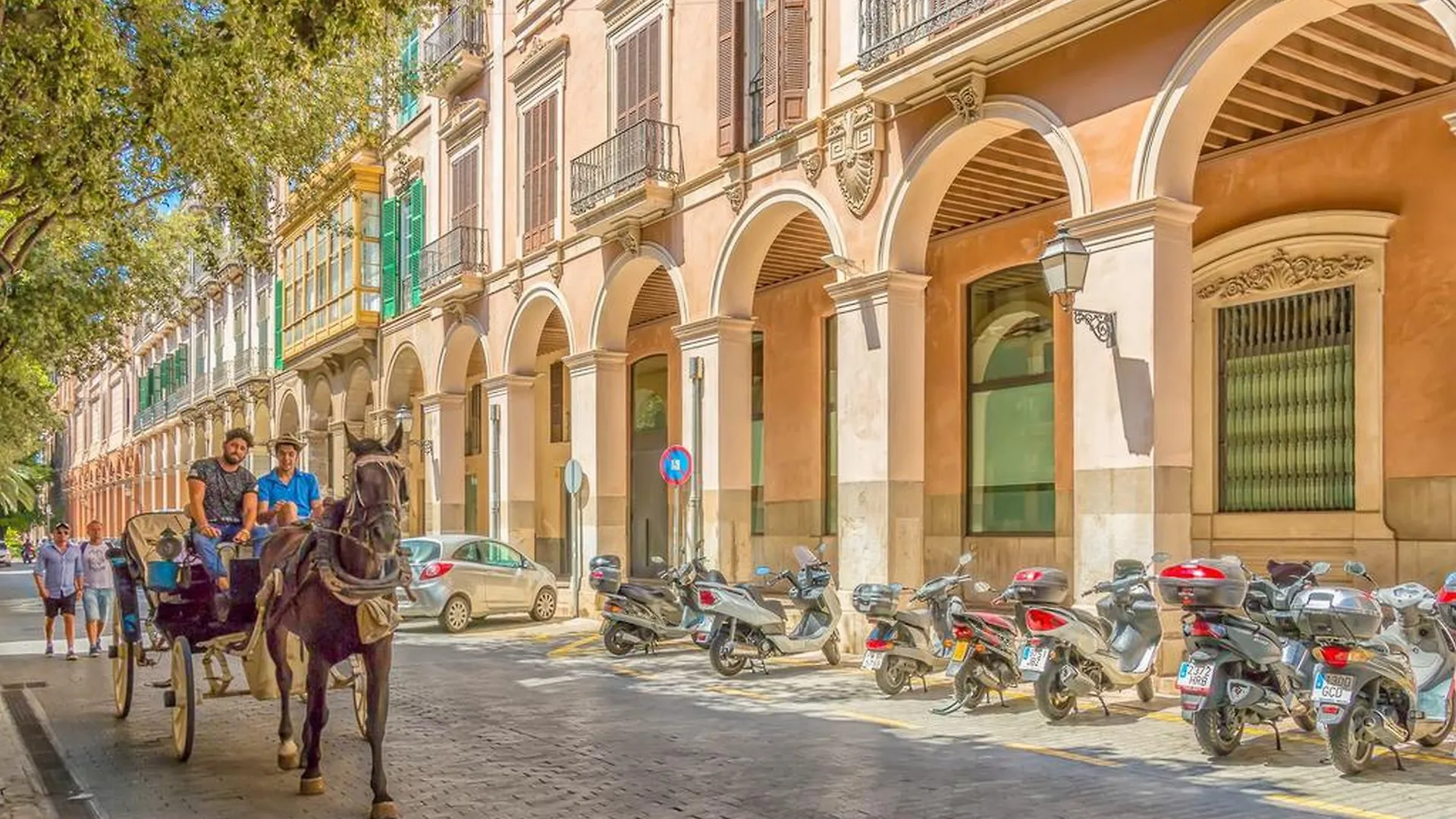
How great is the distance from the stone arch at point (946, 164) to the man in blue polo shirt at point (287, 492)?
7.38 meters

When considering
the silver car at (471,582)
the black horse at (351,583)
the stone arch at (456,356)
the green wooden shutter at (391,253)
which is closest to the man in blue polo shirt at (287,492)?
the black horse at (351,583)

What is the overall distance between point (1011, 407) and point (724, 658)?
23.1 ft

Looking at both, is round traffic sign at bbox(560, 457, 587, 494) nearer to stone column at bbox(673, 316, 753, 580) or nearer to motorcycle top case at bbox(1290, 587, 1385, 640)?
stone column at bbox(673, 316, 753, 580)

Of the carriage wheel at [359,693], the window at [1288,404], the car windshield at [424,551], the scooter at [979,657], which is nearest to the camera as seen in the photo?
the carriage wheel at [359,693]

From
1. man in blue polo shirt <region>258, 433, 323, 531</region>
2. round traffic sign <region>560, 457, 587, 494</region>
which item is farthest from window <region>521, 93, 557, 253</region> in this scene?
man in blue polo shirt <region>258, 433, 323, 531</region>

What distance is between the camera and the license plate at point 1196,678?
27.1 ft

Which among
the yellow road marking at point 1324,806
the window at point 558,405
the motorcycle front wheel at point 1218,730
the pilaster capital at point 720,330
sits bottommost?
the yellow road marking at point 1324,806

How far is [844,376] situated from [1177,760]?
295 inches

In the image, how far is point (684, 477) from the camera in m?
17.5

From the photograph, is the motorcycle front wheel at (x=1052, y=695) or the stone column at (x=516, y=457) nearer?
the motorcycle front wheel at (x=1052, y=695)

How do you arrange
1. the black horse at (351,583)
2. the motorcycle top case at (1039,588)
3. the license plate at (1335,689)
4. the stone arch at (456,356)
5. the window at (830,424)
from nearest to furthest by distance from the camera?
1. the black horse at (351,583)
2. the license plate at (1335,689)
3. the motorcycle top case at (1039,588)
4. the window at (830,424)
5. the stone arch at (456,356)

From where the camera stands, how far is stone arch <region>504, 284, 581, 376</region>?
Result: 75.0ft

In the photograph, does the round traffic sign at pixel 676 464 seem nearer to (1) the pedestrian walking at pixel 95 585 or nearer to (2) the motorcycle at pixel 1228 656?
(1) the pedestrian walking at pixel 95 585

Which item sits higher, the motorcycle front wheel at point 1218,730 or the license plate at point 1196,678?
the license plate at point 1196,678
